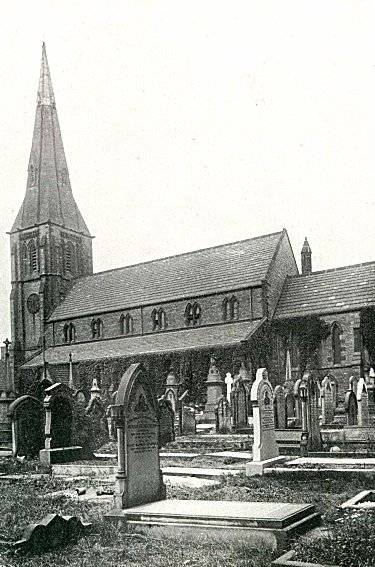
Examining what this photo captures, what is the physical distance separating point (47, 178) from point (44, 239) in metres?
5.08

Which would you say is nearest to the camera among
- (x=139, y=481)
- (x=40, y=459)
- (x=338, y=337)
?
(x=139, y=481)

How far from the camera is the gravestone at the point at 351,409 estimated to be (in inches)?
927

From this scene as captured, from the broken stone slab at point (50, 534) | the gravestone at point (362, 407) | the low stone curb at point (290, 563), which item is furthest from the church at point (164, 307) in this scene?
the low stone curb at point (290, 563)

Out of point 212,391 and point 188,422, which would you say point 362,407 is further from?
point 212,391

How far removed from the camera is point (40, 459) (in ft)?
57.1

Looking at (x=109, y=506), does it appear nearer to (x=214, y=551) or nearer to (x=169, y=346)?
(x=214, y=551)

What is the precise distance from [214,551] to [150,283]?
110ft

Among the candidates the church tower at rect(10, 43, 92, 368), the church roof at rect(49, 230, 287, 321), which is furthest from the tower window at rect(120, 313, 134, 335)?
the church tower at rect(10, 43, 92, 368)

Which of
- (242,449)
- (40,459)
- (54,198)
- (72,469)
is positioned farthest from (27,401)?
(54,198)

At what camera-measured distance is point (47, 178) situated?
47.1 metres

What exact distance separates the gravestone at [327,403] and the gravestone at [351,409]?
740 millimetres

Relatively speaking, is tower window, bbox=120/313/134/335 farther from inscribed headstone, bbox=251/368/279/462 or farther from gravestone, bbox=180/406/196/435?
inscribed headstone, bbox=251/368/279/462

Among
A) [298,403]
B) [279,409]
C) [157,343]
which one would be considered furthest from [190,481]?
[157,343]

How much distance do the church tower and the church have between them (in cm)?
9
